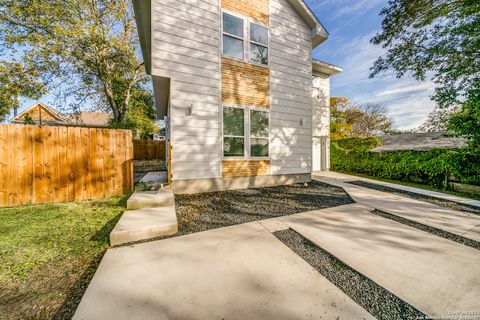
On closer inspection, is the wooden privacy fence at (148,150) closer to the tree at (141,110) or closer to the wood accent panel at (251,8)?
the tree at (141,110)

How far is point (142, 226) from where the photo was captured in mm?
2887

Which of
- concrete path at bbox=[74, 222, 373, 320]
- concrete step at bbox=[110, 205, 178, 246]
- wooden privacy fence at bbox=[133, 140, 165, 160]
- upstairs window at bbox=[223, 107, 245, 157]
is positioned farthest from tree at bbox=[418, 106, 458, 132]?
concrete step at bbox=[110, 205, 178, 246]

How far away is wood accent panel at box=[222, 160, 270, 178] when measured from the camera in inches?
244

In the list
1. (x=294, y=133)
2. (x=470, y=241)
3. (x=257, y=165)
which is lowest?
(x=470, y=241)

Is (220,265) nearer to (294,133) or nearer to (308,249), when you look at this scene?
(308,249)

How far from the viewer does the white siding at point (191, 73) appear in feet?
17.3

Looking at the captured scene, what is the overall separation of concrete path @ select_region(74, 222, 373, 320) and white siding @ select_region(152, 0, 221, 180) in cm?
331

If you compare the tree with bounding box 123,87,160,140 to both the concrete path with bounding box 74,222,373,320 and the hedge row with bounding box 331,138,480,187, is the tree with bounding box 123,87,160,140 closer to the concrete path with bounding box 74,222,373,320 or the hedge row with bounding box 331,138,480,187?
the hedge row with bounding box 331,138,480,187

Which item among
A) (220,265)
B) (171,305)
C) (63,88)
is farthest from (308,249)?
(63,88)

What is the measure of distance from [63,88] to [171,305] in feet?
61.6

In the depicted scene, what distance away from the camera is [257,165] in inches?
265

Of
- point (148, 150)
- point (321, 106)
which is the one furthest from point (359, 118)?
point (148, 150)

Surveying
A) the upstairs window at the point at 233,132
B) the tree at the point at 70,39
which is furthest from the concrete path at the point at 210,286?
the tree at the point at 70,39

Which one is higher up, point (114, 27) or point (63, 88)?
point (114, 27)
